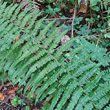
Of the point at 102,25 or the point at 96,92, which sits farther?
the point at 102,25

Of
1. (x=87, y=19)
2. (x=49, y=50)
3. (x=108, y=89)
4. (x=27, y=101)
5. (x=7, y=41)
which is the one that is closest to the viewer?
(x=108, y=89)

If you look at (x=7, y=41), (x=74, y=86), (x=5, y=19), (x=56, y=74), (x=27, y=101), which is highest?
(x=5, y=19)

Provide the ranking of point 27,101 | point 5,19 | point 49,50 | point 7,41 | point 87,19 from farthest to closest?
1. point 87,19
2. point 27,101
3. point 5,19
4. point 7,41
5. point 49,50

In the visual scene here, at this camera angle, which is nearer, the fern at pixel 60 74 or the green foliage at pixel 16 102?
the fern at pixel 60 74

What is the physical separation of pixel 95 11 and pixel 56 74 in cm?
171

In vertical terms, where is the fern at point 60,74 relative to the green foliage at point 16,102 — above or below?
above

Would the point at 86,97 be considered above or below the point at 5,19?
below

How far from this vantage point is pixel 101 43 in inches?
98.0

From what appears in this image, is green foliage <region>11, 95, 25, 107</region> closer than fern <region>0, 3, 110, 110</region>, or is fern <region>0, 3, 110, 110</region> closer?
fern <region>0, 3, 110, 110</region>

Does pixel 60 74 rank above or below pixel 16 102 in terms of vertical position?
above

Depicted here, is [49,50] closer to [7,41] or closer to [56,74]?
[56,74]

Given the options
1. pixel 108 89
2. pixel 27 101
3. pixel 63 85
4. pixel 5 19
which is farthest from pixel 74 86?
pixel 27 101

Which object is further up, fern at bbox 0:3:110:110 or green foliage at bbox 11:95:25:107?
fern at bbox 0:3:110:110

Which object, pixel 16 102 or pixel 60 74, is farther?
pixel 16 102
